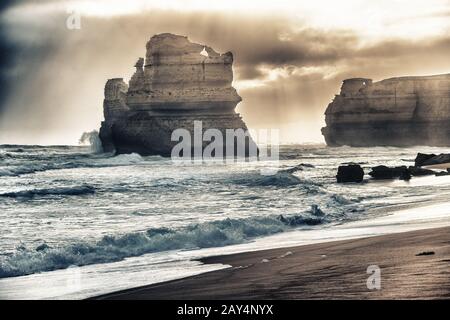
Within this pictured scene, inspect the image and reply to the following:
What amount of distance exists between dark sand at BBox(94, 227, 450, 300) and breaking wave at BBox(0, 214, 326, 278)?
2179 mm

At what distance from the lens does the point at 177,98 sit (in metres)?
93.9

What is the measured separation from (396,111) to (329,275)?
13761cm

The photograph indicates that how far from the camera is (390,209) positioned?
20594mm

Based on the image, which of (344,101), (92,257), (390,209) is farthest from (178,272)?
(344,101)

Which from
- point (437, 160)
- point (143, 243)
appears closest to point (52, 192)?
point (143, 243)

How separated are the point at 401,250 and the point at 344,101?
13812cm

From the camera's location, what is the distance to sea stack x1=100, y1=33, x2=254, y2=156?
93125mm

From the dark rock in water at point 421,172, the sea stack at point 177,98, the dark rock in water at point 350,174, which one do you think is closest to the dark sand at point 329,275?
the dark rock in water at point 350,174

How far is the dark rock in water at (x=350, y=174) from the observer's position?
35750 mm

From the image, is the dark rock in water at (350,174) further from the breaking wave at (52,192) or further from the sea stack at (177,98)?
the sea stack at (177,98)

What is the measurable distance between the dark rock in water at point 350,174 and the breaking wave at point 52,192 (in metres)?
11.7

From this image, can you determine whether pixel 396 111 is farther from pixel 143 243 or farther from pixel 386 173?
pixel 143 243
